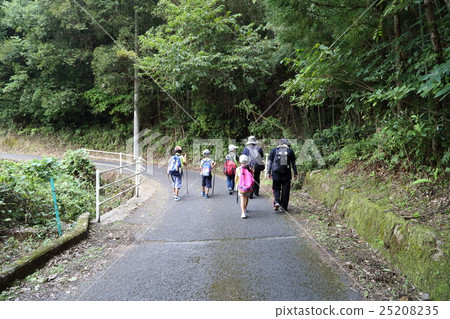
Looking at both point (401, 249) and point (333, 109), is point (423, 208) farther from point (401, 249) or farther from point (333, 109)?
point (333, 109)

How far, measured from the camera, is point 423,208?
13.0ft

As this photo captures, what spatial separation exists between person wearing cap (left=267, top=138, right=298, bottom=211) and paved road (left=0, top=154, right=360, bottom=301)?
433 millimetres

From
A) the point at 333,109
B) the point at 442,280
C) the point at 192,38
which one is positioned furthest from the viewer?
the point at 192,38

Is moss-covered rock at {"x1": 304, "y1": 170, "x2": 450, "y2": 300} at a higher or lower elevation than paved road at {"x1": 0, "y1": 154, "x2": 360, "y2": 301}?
higher

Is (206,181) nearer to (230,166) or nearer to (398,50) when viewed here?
(230,166)

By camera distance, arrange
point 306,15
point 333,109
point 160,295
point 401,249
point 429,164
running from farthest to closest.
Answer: point 333,109 < point 306,15 < point 429,164 < point 401,249 < point 160,295

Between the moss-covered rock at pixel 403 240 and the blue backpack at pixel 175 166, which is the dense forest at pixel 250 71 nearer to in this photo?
the moss-covered rock at pixel 403 240

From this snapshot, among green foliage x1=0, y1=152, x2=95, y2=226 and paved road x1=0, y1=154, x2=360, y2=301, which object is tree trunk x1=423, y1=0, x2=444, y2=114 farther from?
green foliage x1=0, y1=152, x2=95, y2=226

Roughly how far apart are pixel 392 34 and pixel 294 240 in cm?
457

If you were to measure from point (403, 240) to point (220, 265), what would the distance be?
2448 mm

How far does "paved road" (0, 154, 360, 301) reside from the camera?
3.26m

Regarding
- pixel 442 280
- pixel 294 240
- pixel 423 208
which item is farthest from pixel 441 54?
pixel 294 240

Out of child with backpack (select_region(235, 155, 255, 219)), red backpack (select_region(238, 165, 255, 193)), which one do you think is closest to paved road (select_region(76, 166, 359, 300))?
child with backpack (select_region(235, 155, 255, 219))

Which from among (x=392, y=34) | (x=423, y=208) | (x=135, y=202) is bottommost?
(x=135, y=202)
